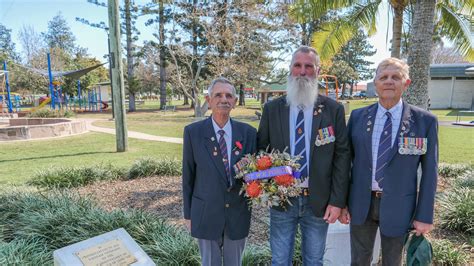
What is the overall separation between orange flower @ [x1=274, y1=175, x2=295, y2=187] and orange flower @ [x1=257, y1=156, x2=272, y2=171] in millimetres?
107

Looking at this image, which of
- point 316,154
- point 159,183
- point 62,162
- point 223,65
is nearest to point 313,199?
point 316,154

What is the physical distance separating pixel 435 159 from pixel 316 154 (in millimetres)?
878

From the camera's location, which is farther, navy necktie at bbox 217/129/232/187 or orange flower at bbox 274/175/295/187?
navy necktie at bbox 217/129/232/187

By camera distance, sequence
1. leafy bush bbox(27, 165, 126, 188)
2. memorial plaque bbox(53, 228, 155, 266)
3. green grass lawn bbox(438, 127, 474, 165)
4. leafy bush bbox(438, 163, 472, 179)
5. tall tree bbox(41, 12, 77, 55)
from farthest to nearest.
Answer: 1. tall tree bbox(41, 12, 77, 55)
2. green grass lawn bbox(438, 127, 474, 165)
3. leafy bush bbox(438, 163, 472, 179)
4. leafy bush bbox(27, 165, 126, 188)
5. memorial plaque bbox(53, 228, 155, 266)

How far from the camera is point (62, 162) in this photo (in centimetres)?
852

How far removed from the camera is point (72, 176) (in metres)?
6.43

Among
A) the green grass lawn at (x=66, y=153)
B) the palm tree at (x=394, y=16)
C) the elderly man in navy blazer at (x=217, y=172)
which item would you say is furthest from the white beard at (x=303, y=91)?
the green grass lawn at (x=66, y=153)

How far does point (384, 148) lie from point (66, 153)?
9.72 metres

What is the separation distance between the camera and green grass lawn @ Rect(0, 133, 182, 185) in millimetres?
7883

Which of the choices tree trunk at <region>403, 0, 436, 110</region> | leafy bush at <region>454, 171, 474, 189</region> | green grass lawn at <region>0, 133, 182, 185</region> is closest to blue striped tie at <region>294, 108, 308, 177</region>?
tree trunk at <region>403, 0, 436, 110</region>

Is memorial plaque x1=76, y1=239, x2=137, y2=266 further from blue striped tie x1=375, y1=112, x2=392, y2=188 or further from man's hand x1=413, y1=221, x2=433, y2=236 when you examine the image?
man's hand x1=413, y1=221, x2=433, y2=236

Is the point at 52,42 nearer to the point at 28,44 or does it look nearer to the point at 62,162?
the point at 28,44

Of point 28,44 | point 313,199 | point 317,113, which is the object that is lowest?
point 313,199

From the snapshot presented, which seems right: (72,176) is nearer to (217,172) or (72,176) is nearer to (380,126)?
(217,172)
